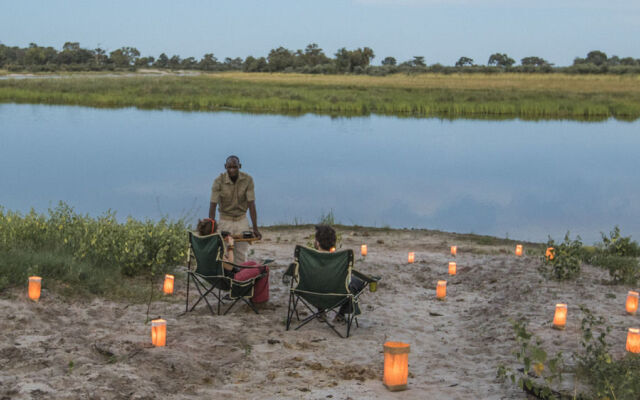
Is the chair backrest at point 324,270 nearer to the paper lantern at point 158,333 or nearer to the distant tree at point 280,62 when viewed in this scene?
the paper lantern at point 158,333

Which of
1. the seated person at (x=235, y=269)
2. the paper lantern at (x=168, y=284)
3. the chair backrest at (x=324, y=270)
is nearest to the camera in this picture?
the chair backrest at (x=324, y=270)

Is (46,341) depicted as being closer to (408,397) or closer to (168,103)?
(408,397)

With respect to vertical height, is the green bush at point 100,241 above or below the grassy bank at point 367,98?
below

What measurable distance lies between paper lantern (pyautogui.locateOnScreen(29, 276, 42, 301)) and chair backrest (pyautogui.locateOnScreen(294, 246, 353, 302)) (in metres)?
2.14

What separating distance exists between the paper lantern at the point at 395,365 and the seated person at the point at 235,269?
6.52 feet

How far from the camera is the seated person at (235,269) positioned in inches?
237

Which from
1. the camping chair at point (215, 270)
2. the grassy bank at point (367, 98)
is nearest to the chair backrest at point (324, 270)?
the camping chair at point (215, 270)

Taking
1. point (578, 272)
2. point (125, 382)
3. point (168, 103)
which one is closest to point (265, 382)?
point (125, 382)

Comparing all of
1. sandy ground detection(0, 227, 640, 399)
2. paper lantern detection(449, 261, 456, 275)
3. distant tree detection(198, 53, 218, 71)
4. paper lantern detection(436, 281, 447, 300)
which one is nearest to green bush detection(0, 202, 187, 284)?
sandy ground detection(0, 227, 640, 399)

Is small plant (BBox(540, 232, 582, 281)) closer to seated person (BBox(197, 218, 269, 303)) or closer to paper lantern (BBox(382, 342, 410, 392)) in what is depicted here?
seated person (BBox(197, 218, 269, 303))

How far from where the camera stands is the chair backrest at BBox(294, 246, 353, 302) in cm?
552

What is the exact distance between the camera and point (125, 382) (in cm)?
415

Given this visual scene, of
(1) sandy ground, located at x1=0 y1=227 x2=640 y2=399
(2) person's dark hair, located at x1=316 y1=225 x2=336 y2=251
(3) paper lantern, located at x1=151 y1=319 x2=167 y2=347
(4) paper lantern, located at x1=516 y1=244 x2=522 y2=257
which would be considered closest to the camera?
(1) sandy ground, located at x1=0 y1=227 x2=640 y2=399

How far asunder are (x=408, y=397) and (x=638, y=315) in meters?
3.03
